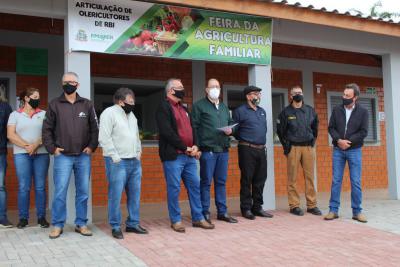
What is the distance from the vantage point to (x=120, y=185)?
579 cm

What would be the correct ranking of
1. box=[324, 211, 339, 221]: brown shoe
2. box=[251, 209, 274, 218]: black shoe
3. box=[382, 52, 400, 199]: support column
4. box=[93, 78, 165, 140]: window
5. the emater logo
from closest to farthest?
the emater logo
box=[324, 211, 339, 221]: brown shoe
box=[251, 209, 274, 218]: black shoe
box=[93, 78, 165, 140]: window
box=[382, 52, 400, 199]: support column

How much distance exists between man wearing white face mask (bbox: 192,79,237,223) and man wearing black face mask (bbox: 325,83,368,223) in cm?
169

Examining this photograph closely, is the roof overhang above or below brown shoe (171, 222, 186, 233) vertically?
above

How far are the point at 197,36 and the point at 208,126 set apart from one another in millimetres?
1540

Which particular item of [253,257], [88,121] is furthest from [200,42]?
[253,257]

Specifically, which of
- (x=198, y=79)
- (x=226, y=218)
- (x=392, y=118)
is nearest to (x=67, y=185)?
(x=226, y=218)

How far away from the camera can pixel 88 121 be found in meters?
5.95

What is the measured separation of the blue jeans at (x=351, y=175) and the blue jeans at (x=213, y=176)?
1.74 m

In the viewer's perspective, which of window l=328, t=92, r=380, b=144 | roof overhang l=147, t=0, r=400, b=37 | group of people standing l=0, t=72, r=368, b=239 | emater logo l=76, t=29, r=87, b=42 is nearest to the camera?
group of people standing l=0, t=72, r=368, b=239

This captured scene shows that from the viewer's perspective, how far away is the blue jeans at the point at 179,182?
6.18 m

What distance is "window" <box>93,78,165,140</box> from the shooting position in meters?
9.00

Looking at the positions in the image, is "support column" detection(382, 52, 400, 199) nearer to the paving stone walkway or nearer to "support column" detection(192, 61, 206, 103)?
the paving stone walkway

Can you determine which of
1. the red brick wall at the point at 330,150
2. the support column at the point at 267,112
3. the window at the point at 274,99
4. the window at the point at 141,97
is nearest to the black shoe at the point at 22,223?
the window at the point at 141,97

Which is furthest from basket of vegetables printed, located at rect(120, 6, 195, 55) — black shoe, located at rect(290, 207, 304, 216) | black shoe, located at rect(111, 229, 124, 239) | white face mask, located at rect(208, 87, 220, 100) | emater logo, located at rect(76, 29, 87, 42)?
black shoe, located at rect(290, 207, 304, 216)
